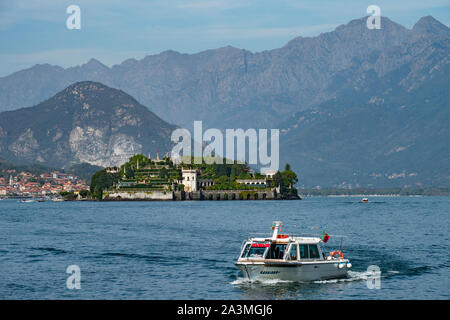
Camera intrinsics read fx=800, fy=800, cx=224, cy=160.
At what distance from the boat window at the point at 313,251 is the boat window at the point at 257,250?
3.59 m

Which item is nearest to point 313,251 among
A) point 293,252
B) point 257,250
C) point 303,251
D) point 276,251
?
point 303,251

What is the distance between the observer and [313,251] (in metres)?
62.9

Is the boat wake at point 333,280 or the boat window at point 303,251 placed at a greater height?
the boat window at point 303,251

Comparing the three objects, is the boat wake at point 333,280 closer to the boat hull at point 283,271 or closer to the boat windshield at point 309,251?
the boat hull at point 283,271

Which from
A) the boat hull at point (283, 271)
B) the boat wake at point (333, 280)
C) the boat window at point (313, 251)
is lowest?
the boat wake at point (333, 280)

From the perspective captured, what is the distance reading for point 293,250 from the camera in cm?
6209

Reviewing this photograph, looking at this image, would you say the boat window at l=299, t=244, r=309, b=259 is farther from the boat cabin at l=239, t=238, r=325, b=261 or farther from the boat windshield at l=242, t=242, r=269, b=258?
the boat windshield at l=242, t=242, r=269, b=258

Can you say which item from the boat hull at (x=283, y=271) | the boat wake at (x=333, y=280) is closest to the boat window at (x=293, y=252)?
the boat hull at (x=283, y=271)

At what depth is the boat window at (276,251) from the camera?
2441 inches

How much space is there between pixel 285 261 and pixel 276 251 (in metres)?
1.67

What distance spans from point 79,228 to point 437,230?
2190 inches

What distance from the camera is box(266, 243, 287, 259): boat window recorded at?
203ft

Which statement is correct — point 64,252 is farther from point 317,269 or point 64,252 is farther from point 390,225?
point 390,225

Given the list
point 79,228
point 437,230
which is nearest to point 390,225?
point 437,230
